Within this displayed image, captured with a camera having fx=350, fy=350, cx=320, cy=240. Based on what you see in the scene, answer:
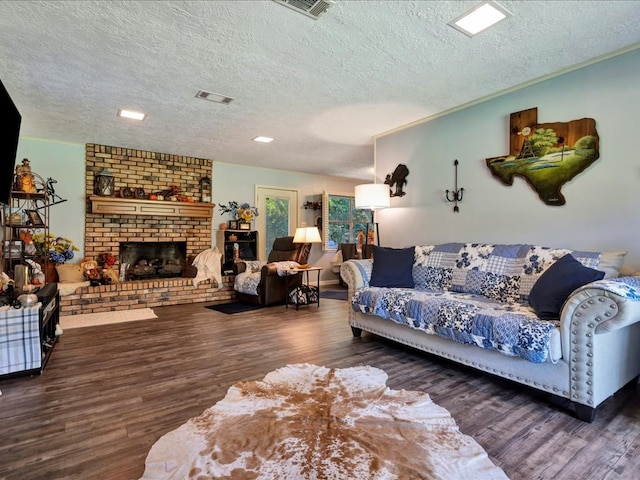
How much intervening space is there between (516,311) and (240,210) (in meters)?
4.77

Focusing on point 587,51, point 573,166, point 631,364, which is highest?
point 587,51

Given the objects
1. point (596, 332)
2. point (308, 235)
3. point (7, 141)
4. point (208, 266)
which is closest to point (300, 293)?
point (308, 235)

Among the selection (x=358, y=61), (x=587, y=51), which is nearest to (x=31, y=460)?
(x=358, y=61)

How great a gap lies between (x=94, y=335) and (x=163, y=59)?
279cm

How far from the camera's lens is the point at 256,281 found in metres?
5.12

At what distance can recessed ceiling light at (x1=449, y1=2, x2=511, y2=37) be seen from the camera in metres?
2.04

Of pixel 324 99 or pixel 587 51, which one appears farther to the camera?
pixel 324 99

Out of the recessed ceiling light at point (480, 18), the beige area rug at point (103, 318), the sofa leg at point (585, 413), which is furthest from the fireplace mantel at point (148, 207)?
the sofa leg at point (585, 413)

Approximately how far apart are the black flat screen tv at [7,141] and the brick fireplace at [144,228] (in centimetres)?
210

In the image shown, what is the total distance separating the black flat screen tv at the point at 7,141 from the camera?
254 cm

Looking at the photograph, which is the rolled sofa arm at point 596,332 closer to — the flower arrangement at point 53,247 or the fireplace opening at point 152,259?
the fireplace opening at point 152,259

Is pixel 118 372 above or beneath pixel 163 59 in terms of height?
beneath

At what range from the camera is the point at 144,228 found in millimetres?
5531

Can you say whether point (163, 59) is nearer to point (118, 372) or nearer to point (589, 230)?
point (118, 372)
